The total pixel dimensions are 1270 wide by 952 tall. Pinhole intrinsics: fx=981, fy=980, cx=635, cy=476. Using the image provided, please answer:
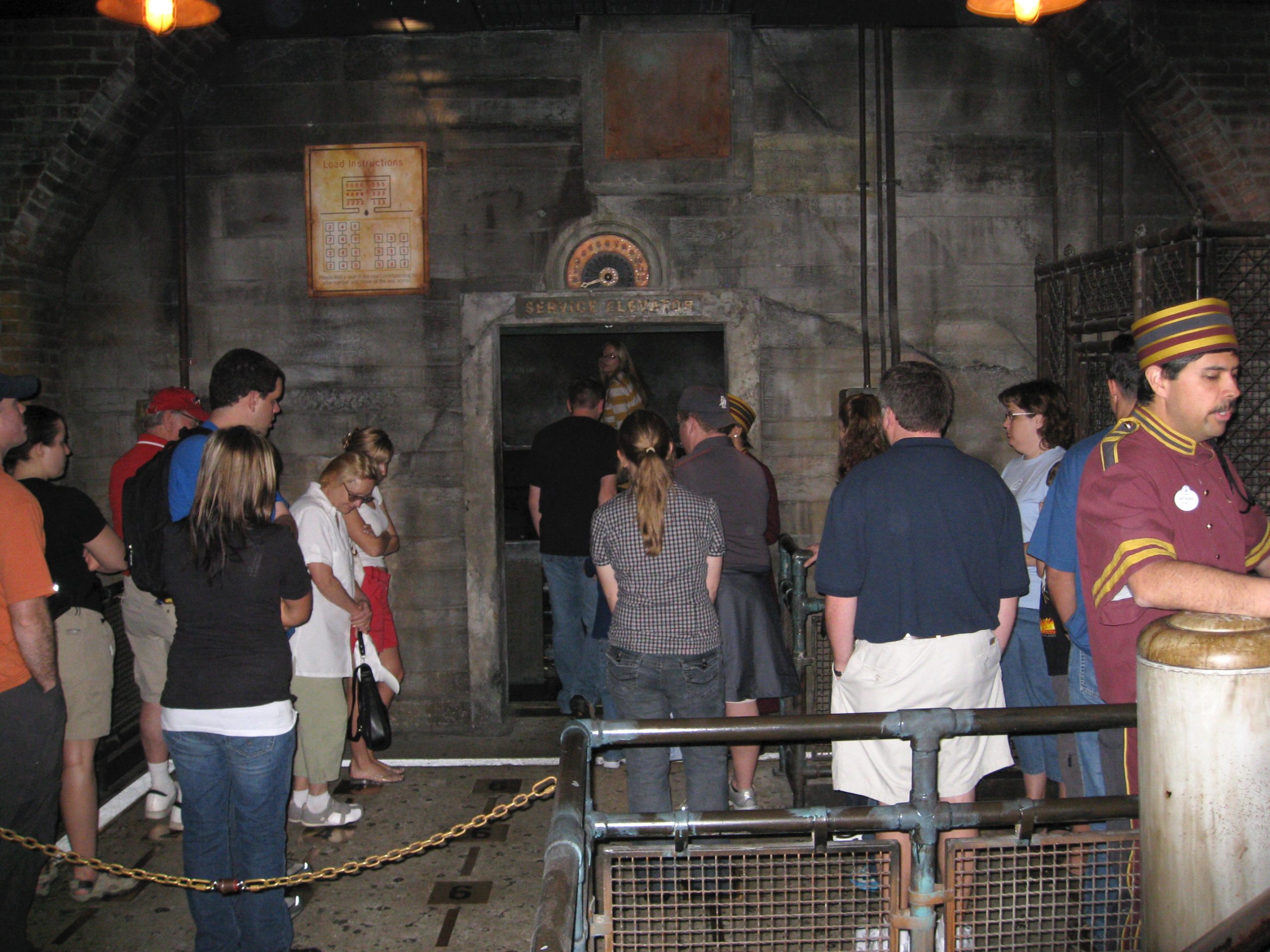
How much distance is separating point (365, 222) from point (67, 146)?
1747mm

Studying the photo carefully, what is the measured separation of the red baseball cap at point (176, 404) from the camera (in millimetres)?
4645

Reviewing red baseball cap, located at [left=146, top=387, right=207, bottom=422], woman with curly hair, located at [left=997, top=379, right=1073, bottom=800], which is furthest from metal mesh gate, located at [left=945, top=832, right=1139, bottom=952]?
red baseball cap, located at [left=146, top=387, right=207, bottom=422]

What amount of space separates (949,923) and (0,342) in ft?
20.0

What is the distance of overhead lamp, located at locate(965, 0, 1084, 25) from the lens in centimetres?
459

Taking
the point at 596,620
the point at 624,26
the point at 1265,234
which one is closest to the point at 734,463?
the point at 596,620

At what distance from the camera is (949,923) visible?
215 centimetres

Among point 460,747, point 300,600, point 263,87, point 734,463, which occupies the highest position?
point 263,87

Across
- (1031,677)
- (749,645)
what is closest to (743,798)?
(749,645)

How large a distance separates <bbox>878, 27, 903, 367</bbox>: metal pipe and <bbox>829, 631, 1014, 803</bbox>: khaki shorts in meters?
3.32

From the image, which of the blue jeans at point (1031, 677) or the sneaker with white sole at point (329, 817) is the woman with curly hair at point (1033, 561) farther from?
the sneaker with white sole at point (329, 817)

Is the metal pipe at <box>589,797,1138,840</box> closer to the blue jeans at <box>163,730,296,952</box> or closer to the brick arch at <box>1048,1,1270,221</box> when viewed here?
the blue jeans at <box>163,730,296,952</box>

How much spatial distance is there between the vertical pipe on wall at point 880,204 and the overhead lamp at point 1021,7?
1299mm

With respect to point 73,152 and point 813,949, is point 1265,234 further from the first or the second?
point 73,152

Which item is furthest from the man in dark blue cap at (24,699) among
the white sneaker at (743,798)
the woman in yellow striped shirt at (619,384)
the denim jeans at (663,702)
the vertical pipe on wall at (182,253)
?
the woman in yellow striped shirt at (619,384)
